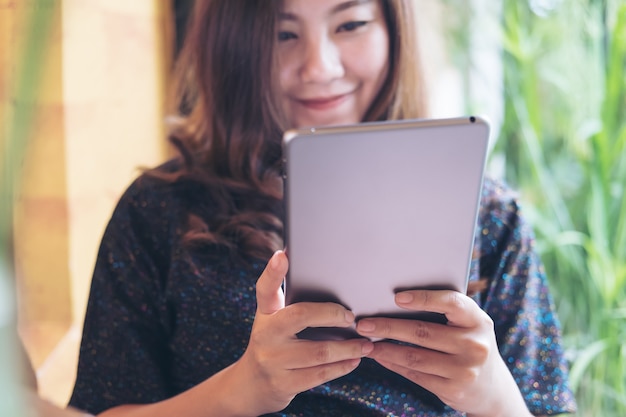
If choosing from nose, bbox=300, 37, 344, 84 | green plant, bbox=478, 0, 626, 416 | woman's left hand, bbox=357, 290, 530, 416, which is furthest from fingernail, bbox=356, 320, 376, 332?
green plant, bbox=478, 0, 626, 416

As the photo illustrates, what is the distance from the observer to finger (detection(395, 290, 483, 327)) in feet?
2.02

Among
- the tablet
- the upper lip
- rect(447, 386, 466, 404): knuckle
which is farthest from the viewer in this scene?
the upper lip

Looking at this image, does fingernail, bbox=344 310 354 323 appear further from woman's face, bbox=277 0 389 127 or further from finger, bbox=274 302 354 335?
woman's face, bbox=277 0 389 127

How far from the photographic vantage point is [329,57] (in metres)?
0.88

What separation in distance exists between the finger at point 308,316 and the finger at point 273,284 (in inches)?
0.7

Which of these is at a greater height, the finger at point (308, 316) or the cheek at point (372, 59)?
the cheek at point (372, 59)

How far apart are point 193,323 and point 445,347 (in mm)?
335

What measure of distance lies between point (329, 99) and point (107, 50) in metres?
0.40

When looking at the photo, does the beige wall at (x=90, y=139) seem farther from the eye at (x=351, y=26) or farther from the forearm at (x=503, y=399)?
the forearm at (x=503, y=399)

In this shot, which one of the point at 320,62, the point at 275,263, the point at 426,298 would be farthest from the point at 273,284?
the point at 320,62

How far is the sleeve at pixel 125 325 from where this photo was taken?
2.79 feet

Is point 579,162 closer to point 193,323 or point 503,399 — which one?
point 503,399

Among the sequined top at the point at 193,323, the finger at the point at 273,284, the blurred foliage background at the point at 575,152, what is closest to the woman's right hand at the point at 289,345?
the finger at the point at 273,284

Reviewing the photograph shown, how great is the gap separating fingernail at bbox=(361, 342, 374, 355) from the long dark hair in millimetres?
244
